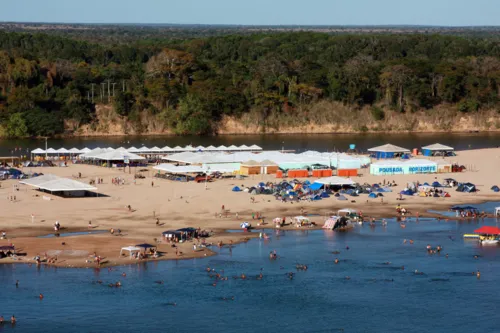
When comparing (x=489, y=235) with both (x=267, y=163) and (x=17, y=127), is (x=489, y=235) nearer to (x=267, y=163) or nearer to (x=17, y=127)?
(x=267, y=163)

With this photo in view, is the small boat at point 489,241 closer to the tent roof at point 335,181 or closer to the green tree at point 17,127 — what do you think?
the tent roof at point 335,181

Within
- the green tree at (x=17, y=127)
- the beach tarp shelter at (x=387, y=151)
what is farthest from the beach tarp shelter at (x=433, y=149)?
the green tree at (x=17, y=127)

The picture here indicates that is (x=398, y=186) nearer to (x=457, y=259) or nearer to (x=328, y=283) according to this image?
(x=457, y=259)

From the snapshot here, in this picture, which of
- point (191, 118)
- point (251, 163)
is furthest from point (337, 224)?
point (191, 118)

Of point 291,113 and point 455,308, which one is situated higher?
point 291,113

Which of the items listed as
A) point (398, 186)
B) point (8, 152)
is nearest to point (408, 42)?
point (8, 152)
